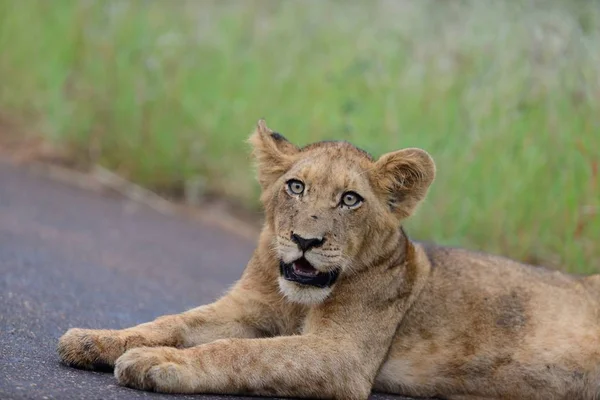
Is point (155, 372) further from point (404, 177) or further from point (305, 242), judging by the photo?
point (404, 177)

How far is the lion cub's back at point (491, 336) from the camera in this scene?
5.21 meters

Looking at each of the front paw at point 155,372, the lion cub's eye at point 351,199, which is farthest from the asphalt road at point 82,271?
the lion cub's eye at point 351,199

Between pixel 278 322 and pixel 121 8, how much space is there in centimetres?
624

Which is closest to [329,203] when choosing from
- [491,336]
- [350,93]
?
[491,336]

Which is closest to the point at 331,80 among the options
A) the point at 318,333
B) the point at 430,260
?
the point at 430,260

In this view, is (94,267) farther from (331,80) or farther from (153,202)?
(331,80)

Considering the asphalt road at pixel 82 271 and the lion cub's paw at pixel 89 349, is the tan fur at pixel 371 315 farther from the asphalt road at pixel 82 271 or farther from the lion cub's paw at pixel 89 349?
the asphalt road at pixel 82 271

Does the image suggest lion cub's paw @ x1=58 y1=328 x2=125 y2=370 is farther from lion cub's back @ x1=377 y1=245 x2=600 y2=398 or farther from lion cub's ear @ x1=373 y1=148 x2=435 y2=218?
lion cub's ear @ x1=373 y1=148 x2=435 y2=218

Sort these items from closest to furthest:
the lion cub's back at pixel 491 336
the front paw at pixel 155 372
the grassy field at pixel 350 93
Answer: the front paw at pixel 155 372 → the lion cub's back at pixel 491 336 → the grassy field at pixel 350 93

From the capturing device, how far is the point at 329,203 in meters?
4.97

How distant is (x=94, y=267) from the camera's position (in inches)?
293

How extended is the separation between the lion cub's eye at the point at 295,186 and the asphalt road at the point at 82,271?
94 centimetres

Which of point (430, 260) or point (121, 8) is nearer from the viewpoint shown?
point (430, 260)

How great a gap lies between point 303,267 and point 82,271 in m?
2.68
